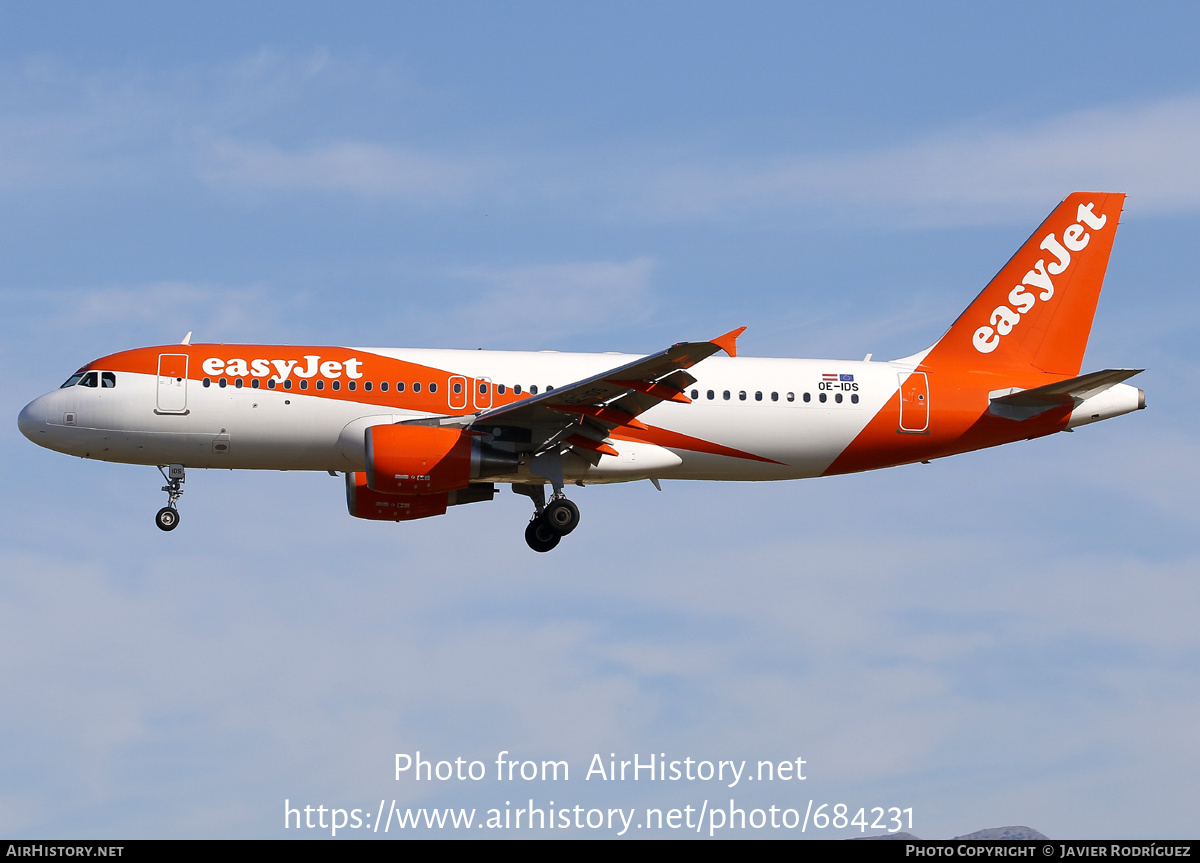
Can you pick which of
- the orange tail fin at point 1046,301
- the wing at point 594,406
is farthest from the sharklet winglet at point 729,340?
the orange tail fin at point 1046,301

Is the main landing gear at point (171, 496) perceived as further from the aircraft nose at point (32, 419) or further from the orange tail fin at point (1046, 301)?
the orange tail fin at point (1046, 301)

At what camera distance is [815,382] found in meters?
35.7

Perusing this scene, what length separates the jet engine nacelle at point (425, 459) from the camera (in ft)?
105

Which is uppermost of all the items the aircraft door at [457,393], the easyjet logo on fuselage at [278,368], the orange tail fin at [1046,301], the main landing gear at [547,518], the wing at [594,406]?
the orange tail fin at [1046,301]

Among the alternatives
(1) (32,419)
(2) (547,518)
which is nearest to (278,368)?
(1) (32,419)

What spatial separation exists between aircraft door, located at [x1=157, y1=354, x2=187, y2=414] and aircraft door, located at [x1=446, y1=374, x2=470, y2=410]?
232 inches

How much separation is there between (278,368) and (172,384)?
2.37 m

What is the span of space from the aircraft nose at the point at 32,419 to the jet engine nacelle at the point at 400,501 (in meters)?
6.98

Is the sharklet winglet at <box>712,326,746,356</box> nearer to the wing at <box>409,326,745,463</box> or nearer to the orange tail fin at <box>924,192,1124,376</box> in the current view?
the wing at <box>409,326,745,463</box>

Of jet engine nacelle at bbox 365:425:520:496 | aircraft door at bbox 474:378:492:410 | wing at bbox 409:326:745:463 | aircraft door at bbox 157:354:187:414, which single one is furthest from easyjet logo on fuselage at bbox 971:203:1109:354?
aircraft door at bbox 157:354:187:414

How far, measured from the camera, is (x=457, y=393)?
34.2 m

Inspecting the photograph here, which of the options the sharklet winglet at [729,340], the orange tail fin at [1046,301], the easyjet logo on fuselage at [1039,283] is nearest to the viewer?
the sharklet winglet at [729,340]
